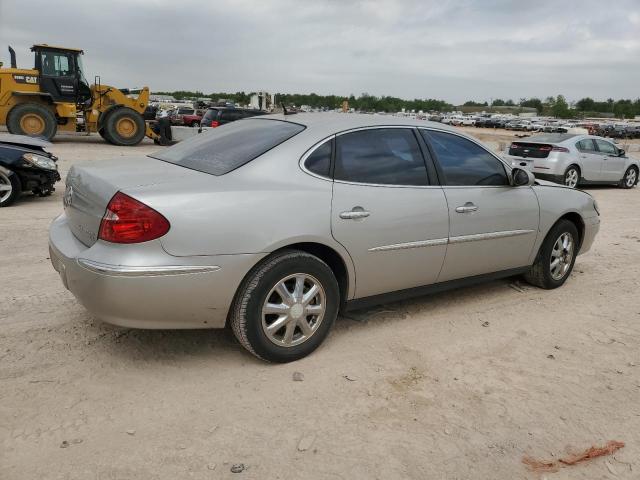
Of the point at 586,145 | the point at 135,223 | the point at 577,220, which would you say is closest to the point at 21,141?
the point at 135,223

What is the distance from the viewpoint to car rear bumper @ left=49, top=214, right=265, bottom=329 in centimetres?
297

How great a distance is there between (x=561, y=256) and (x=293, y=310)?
3077 millimetres

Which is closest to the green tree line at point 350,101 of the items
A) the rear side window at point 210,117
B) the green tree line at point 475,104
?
the green tree line at point 475,104

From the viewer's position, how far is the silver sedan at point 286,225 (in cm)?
304

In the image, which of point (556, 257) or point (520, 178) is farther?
point (556, 257)

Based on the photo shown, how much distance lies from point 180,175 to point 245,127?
905mm

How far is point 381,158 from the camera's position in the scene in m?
3.93

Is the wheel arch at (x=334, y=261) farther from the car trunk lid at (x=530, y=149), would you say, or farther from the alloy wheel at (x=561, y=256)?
the car trunk lid at (x=530, y=149)

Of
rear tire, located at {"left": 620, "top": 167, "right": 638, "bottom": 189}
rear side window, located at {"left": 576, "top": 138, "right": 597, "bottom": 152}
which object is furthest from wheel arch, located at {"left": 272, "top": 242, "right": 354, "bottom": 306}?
rear tire, located at {"left": 620, "top": 167, "right": 638, "bottom": 189}

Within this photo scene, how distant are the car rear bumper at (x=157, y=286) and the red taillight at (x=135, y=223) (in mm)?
90

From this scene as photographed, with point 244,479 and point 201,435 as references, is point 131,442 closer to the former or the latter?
point 201,435

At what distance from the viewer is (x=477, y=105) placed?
186m

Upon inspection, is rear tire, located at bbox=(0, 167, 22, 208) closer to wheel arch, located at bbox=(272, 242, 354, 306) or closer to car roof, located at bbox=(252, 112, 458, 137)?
car roof, located at bbox=(252, 112, 458, 137)

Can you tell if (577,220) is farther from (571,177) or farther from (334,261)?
(571,177)
